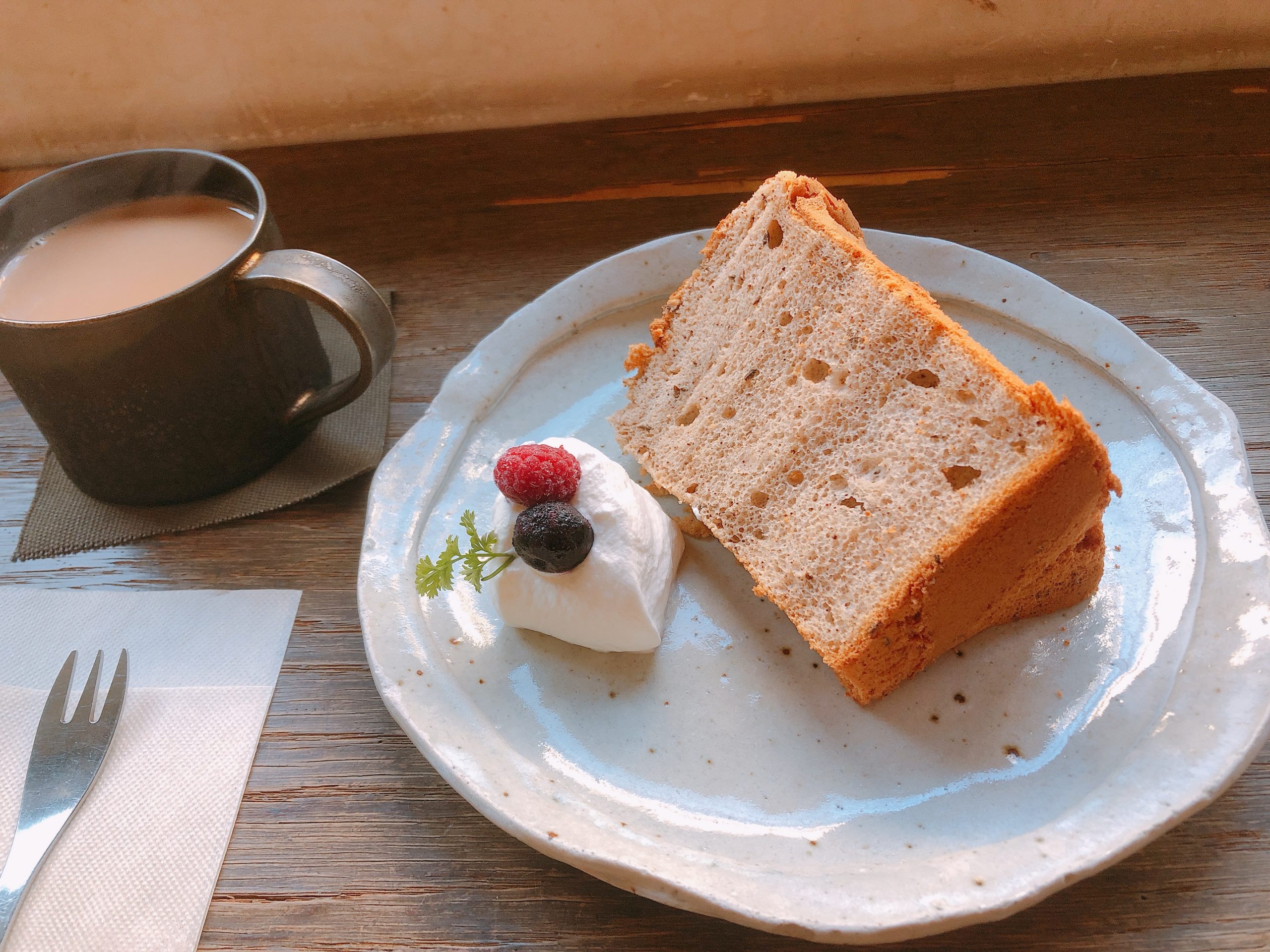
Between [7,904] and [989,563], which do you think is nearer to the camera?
[7,904]

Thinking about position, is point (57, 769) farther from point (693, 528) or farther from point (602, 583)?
point (693, 528)

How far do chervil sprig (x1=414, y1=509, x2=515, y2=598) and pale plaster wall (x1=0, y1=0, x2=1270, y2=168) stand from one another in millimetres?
1700

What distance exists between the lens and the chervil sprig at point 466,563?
146 cm

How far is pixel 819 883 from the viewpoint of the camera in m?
1.14

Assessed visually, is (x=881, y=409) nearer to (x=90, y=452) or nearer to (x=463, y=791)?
(x=463, y=791)

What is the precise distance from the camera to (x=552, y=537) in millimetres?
1409

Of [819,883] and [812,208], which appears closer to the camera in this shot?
[819,883]

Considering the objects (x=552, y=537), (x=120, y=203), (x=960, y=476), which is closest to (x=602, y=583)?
(x=552, y=537)

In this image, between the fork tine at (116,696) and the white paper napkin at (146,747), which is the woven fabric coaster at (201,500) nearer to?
the white paper napkin at (146,747)

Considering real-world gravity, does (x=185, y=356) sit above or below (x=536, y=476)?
above

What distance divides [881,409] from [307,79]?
212 centimetres

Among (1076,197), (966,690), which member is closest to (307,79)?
(1076,197)

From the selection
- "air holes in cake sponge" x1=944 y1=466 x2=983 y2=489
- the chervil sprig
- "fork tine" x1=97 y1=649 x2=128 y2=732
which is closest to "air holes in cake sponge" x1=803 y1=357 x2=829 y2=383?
"air holes in cake sponge" x1=944 y1=466 x2=983 y2=489

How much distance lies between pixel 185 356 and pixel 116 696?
0.58 m
